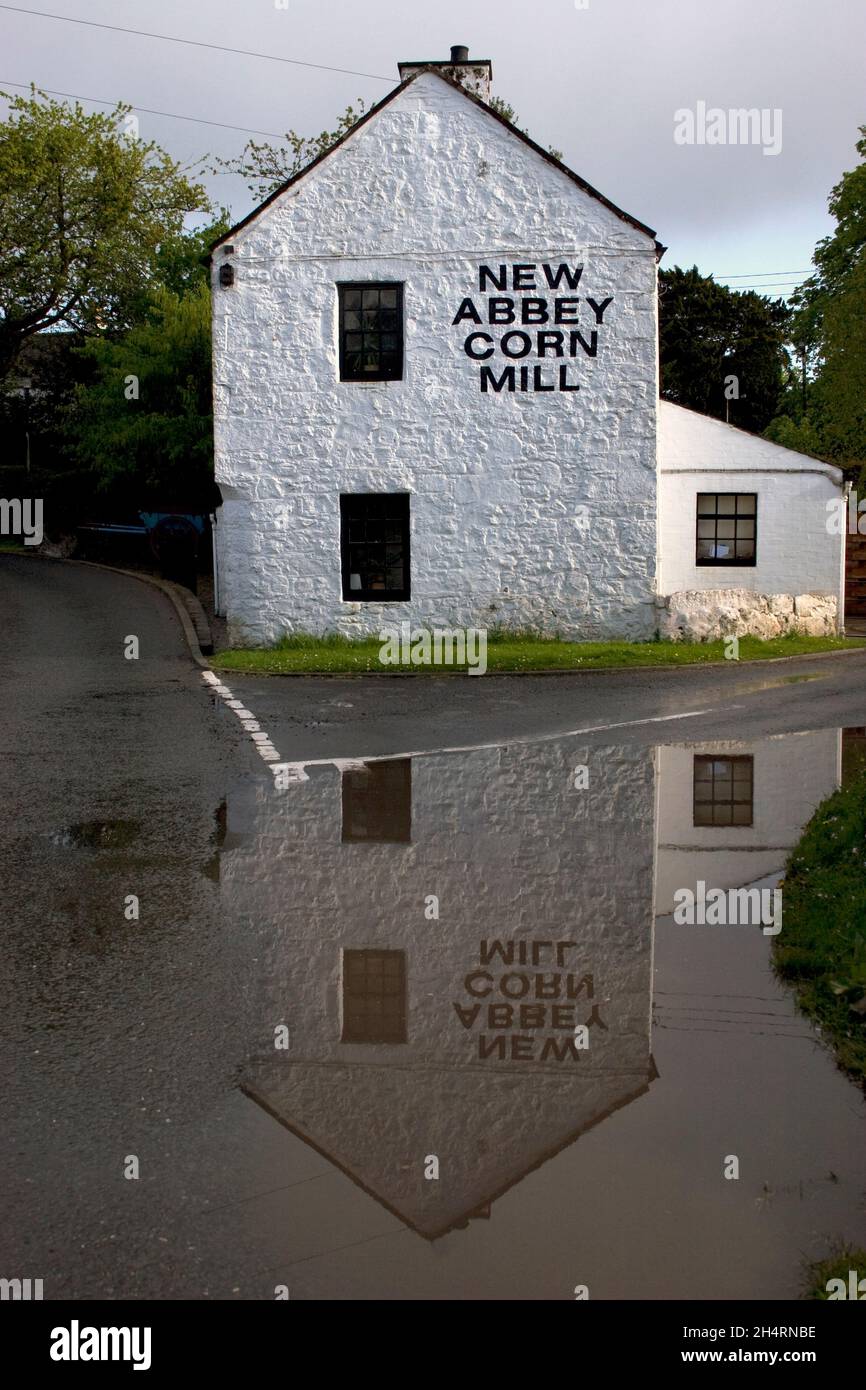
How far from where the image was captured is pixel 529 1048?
5328mm

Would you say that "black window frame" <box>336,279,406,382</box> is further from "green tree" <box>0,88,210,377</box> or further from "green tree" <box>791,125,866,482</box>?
"green tree" <box>0,88,210,377</box>

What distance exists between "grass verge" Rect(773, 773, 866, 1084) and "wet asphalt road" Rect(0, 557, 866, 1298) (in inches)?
95.0

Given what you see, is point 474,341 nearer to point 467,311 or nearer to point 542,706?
point 467,311

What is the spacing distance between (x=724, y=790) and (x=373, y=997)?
563cm

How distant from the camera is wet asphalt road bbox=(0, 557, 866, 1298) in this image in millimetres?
3967

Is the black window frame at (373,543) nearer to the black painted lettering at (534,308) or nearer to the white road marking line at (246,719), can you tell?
the black painted lettering at (534,308)

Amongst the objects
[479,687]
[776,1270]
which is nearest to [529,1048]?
[776,1270]

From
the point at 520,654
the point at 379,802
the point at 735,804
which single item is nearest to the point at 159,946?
the point at 379,802

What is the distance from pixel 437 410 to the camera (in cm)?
2161

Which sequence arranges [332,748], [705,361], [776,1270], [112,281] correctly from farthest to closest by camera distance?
[705,361] → [112,281] → [332,748] → [776,1270]

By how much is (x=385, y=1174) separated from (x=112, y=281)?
44.9m

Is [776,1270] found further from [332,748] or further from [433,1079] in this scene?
[332,748]

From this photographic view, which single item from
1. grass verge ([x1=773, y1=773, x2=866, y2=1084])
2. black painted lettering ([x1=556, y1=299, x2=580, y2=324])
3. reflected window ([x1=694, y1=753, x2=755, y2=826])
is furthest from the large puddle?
black painted lettering ([x1=556, y1=299, x2=580, y2=324])

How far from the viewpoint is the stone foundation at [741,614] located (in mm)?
22266
